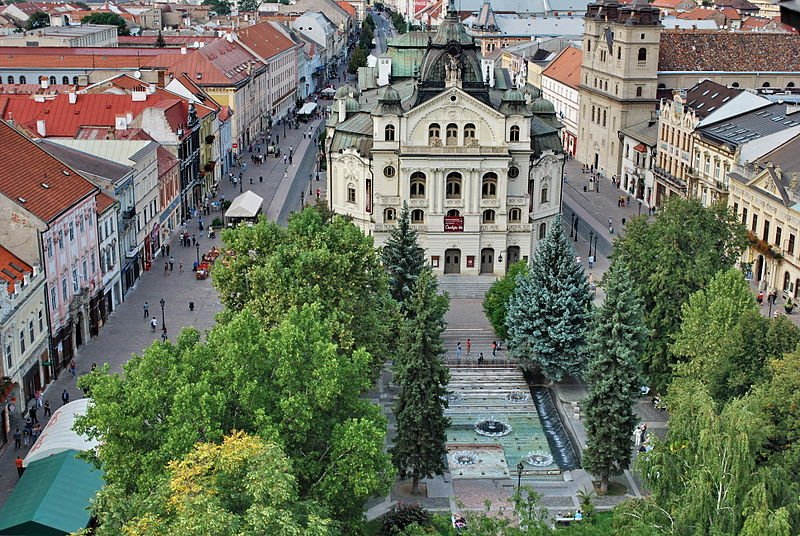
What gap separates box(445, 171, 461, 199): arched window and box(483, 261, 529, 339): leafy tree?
49.6 feet

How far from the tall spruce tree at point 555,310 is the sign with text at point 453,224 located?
2250 centimetres

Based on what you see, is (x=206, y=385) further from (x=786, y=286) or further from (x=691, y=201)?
(x=786, y=286)

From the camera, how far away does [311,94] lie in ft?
613

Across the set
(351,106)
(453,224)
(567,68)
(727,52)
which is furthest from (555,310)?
(567,68)

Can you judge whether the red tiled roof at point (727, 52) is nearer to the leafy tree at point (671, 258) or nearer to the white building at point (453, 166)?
the white building at point (453, 166)

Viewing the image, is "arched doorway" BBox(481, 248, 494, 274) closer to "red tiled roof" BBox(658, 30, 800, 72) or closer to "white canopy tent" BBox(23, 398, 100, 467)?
"red tiled roof" BBox(658, 30, 800, 72)

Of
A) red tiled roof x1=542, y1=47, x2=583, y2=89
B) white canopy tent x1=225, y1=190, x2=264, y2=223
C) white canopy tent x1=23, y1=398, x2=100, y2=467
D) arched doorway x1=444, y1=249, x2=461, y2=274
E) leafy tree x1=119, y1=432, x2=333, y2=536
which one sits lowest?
arched doorway x1=444, y1=249, x2=461, y2=274

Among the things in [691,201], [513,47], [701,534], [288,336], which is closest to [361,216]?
[691,201]

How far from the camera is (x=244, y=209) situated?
94.8 meters

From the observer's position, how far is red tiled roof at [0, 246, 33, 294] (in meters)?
55.3

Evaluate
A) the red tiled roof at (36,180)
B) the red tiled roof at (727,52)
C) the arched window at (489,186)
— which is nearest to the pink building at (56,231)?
the red tiled roof at (36,180)

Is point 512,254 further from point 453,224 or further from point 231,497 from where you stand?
point 231,497

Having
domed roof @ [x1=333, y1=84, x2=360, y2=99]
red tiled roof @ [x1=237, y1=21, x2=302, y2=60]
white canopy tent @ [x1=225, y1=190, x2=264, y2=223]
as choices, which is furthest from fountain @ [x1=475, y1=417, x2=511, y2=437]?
red tiled roof @ [x1=237, y1=21, x2=302, y2=60]

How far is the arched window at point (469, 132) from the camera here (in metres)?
81.3
